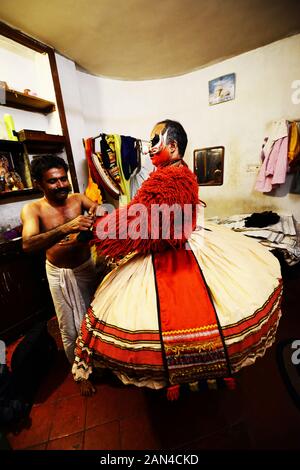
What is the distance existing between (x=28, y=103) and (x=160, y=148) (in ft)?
7.12

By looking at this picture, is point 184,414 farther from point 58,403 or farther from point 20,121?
point 20,121

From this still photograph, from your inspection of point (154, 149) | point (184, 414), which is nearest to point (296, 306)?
point (184, 414)

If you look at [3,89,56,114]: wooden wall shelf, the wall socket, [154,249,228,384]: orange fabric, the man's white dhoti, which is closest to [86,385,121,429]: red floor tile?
the man's white dhoti

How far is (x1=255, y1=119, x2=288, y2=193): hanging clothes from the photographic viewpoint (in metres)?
2.72

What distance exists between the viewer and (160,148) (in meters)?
1.16

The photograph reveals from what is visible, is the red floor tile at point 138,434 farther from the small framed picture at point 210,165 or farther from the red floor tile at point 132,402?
the small framed picture at point 210,165

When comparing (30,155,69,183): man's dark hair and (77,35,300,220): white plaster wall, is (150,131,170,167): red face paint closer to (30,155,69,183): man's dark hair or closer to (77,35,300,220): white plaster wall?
(30,155,69,183): man's dark hair

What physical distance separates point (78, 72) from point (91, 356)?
11.9 ft

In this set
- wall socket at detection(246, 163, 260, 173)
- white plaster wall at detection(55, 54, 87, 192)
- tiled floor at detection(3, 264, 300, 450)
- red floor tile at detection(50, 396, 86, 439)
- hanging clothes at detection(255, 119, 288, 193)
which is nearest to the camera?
A: tiled floor at detection(3, 264, 300, 450)

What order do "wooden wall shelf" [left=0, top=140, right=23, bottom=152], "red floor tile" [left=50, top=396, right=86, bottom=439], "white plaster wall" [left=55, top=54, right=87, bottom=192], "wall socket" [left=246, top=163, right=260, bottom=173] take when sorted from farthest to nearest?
"wall socket" [left=246, top=163, right=260, bottom=173]
"white plaster wall" [left=55, top=54, right=87, bottom=192]
"wooden wall shelf" [left=0, top=140, right=23, bottom=152]
"red floor tile" [left=50, top=396, right=86, bottom=439]

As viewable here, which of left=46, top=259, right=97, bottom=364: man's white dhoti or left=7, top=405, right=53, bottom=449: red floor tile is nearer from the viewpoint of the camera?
left=7, top=405, right=53, bottom=449: red floor tile

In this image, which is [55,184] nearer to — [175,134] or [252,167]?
[175,134]

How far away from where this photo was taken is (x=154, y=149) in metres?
1.17

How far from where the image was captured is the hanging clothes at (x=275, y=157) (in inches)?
107
